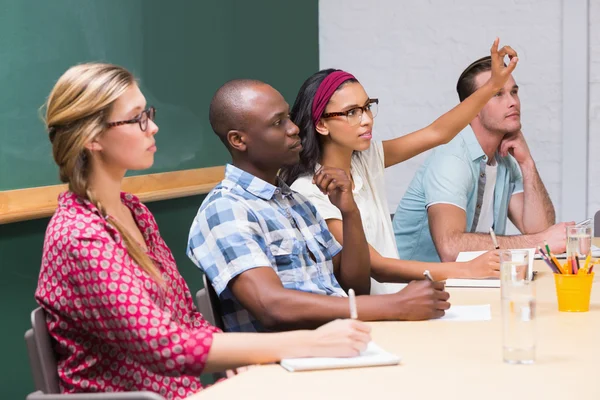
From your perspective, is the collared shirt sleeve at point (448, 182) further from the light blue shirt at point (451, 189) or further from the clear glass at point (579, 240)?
the clear glass at point (579, 240)

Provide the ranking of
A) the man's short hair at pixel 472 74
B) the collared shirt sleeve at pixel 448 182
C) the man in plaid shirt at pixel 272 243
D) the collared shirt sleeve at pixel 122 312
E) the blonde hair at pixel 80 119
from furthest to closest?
the man's short hair at pixel 472 74 < the collared shirt sleeve at pixel 448 182 < the man in plaid shirt at pixel 272 243 < the blonde hair at pixel 80 119 < the collared shirt sleeve at pixel 122 312

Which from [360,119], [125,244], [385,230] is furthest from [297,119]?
[125,244]

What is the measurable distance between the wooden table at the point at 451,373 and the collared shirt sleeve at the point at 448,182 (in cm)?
131

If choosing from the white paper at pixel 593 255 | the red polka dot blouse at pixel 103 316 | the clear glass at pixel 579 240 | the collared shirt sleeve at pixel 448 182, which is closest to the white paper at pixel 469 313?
the clear glass at pixel 579 240

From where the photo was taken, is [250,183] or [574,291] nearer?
[574,291]

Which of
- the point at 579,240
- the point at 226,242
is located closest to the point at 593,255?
the point at 579,240

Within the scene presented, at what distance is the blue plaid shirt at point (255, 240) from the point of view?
1.97m

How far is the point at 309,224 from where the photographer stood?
2.28m

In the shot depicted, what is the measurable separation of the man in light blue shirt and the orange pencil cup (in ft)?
3.53

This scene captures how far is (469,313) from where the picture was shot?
2.00 m

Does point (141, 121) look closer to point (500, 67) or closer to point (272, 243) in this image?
point (272, 243)

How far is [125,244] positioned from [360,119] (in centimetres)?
117

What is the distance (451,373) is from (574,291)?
1.96 feet

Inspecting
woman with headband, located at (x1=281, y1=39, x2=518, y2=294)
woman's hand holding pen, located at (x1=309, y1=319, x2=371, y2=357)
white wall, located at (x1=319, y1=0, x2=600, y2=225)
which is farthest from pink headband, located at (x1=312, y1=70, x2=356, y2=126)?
white wall, located at (x1=319, y1=0, x2=600, y2=225)
